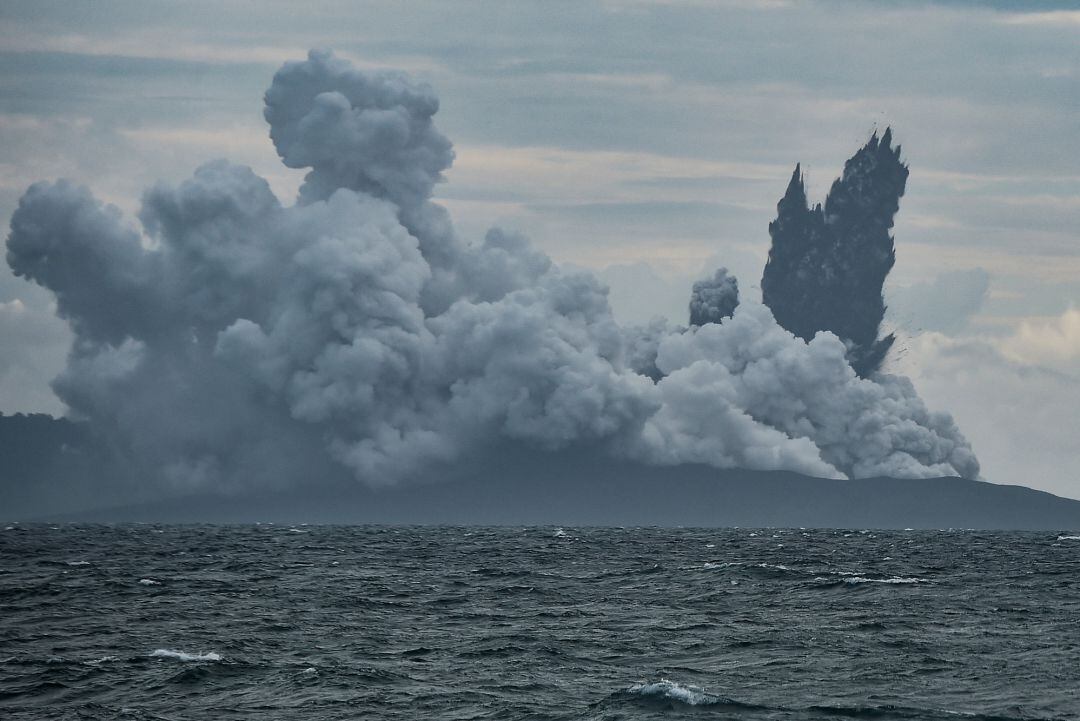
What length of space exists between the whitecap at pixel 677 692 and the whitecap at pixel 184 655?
16.4 meters

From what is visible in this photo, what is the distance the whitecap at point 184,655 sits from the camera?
1969 inches

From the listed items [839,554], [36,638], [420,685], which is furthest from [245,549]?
[420,685]

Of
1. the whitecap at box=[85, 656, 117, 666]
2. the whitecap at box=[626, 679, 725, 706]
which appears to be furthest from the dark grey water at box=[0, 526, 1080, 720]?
the whitecap at box=[85, 656, 117, 666]

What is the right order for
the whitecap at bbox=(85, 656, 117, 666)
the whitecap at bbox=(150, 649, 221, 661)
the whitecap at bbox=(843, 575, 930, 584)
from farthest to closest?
the whitecap at bbox=(843, 575, 930, 584) < the whitecap at bbox=(150, 649, 221, 661) < the whitecap at bbox=(85, 656, 117, 666)

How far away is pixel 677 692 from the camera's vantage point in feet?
143

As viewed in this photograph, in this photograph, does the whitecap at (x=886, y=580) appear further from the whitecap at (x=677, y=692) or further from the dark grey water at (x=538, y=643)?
the whitecap at (x=677, y=692)

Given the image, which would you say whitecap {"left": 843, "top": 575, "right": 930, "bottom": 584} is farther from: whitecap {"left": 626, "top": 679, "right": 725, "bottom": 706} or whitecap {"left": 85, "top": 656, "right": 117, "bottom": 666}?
whitecap {"left": 85, "top": 656, "right": 117, "bottom": 666}

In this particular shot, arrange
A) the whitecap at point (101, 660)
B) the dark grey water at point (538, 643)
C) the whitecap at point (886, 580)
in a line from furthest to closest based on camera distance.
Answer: the whitecap at point (886, 580)
the whitecap at point (101, 660)
the dark grey water at point (538, 643)

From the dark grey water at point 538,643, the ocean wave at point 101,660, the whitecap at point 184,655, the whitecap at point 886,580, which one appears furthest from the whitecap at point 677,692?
the whitecap at point 886,580

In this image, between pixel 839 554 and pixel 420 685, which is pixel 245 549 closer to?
pixel 839 554

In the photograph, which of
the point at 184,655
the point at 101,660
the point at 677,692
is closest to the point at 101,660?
the point at 101,660

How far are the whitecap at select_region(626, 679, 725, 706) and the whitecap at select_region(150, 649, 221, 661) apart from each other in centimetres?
1644

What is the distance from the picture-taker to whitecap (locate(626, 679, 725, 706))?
4250 cm

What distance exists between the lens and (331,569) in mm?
96438
